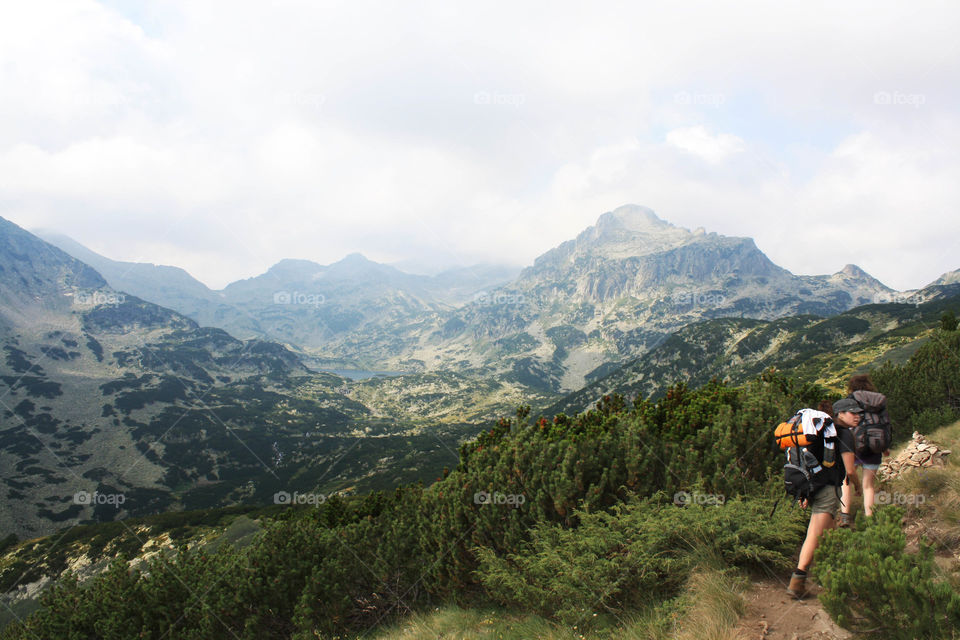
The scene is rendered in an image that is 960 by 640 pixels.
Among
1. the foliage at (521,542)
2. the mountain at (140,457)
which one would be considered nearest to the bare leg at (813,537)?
the foliage at (521,542)

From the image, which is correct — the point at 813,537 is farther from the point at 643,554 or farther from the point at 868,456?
the point at 868,456

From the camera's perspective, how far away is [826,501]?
6793 millimetres

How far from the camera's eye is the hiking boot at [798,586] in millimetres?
6117

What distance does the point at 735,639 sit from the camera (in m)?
5.34

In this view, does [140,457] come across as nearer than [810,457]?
No

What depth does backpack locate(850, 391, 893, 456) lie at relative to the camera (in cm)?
781

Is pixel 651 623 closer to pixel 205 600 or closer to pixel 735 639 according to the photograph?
pixel 735 639

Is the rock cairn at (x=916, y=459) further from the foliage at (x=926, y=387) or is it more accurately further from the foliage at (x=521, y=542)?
the foliage at (x=926, y=387)

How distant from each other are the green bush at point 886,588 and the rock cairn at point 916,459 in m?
7.65

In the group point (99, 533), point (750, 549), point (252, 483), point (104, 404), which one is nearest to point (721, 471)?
point (750, 549)

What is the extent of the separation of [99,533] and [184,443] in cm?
12578

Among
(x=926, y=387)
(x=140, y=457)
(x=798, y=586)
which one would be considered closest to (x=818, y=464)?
(x=798, y=586)

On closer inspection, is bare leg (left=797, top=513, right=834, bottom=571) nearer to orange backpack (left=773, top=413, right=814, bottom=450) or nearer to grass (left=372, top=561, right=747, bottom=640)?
grass (left=372, top=561, right=747, bottom=640)

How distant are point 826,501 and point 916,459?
6.16 meters
